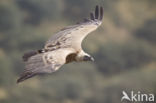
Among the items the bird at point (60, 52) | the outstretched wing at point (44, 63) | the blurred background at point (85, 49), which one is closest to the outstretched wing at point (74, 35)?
the bird at point (60, 52)

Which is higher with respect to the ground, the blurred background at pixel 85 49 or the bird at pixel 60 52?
the blurred background at pixel 85 49

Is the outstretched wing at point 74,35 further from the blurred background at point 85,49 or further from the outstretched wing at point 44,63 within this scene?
the blurred background at point 85,49

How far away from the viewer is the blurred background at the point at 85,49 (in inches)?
1617

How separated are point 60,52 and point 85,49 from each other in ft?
107

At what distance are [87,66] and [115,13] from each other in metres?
8.80

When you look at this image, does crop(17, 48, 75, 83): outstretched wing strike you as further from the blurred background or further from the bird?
the blurred background

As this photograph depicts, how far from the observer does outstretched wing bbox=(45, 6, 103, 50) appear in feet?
46.5

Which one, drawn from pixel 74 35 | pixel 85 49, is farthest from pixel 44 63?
pixel 85 49

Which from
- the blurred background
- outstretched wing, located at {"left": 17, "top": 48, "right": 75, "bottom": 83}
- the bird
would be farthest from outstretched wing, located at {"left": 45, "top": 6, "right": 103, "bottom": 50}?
the blurred background

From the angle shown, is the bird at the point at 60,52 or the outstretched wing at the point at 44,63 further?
the bird at the point at 60,52

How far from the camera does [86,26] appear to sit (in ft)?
51.5

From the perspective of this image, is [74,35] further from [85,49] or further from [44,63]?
[85,49]

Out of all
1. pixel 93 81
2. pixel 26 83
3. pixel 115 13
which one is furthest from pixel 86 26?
pixel 115 13

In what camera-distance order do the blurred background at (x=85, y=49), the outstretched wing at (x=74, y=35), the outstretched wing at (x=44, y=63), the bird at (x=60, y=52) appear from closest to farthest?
the outstretched wing at (x=44, y=63) < the bird at (x=60, y=52) < the outstretched wing at (x=74, y=35) < the blurred background at (x=85, y=49)
